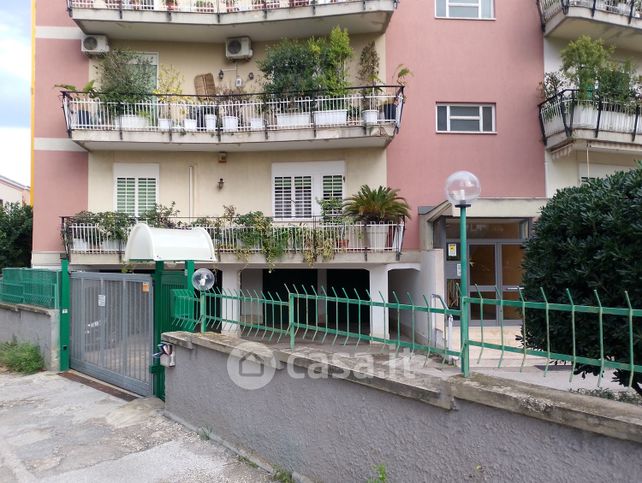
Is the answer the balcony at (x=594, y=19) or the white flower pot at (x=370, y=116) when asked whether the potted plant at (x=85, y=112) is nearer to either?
the white flower pot at (x=370, y=116)

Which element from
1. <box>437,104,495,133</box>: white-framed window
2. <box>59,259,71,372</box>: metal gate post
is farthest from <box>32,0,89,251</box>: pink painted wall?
<box>437,104,495,133</box>: white-framed window

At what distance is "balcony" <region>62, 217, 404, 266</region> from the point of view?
12.4m

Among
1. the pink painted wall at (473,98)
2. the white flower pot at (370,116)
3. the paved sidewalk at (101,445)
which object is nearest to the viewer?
the paved sidewalk at (101,445)

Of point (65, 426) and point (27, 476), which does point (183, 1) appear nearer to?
point (65, 426)

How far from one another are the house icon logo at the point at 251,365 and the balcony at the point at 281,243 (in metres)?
7.46

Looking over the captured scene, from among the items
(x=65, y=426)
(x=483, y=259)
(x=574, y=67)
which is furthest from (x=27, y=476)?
(x=574, y=67)

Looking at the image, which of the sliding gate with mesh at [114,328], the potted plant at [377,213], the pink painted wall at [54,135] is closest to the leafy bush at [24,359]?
the sliding gate with mesh at [114,328]

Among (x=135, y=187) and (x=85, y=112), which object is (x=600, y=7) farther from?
(x=85, y=112)

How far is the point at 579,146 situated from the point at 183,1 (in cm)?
1209

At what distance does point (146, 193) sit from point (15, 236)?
5.51m

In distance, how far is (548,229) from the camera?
4531mm

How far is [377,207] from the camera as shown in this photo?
1231 centimetres

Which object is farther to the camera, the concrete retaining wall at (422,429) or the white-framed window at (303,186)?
the white-framed window at (303,186)

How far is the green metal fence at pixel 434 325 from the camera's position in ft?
9.81
